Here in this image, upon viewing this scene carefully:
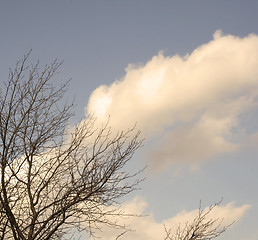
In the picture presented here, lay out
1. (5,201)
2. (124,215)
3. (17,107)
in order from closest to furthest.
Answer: (5,201) < (124,215) < (17,107)

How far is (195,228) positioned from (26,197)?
142 inches

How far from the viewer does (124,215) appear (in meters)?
7.52

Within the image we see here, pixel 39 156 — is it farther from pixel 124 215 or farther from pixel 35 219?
pixel 124 215

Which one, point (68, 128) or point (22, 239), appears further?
point (68, 128)

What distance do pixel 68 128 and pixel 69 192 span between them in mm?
1409

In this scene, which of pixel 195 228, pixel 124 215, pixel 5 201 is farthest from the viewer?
pixel 195 228

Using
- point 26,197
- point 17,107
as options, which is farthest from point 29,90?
point 26,197

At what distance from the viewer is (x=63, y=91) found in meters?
8.54

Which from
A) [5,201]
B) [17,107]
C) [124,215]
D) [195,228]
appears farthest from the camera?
[195,228]

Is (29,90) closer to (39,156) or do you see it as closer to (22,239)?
(39,156)

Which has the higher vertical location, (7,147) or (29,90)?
(29,90)

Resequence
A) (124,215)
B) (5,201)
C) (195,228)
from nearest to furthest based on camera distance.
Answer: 1. (5,201)
2. (124,215)
3. (195,228)

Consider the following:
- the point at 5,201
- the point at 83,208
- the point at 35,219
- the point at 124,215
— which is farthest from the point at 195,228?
the point at 5,201

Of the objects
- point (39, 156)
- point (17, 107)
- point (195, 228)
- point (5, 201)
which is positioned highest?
point (17, 107)
